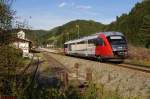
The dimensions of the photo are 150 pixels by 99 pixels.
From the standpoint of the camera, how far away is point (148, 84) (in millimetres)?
16781

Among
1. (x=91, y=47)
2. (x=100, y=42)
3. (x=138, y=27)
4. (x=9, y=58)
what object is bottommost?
(x=9, y=58)

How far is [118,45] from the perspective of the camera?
33.0 metres

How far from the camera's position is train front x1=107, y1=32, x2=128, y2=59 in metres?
32.8

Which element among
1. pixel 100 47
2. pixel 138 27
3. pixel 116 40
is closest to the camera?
pixel 116 40

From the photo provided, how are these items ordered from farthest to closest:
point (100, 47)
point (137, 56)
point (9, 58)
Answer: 1. point (137, 56)
2. point (100, 47)
3. point (9, 58)

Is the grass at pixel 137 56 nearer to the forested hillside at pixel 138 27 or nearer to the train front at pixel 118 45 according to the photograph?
the train front at pixel 118 45

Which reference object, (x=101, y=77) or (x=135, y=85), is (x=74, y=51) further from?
(x=135, y=85)

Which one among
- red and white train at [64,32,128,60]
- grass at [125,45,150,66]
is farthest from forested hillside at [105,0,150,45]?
red and white train at [64,32,128,60]

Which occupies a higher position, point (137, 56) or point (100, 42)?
point (100, 42)

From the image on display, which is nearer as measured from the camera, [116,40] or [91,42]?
[116,40]

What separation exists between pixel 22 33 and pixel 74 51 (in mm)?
42103

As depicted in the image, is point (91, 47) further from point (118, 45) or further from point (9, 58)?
point (9, 58)

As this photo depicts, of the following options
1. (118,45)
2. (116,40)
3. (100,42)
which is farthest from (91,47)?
(118,45)

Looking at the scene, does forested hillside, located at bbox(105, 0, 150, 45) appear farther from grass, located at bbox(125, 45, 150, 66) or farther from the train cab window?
the train cab window
